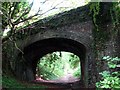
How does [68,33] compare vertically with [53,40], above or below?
above

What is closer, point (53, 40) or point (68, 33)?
point (68, 33)

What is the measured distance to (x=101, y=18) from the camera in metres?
9.61

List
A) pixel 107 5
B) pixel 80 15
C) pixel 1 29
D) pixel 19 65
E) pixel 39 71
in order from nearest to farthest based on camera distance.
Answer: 1. pixel 1 29
2. pixel 107 5
3. pixel 80 15
4. pixel 19 65
5. pixel 39 71

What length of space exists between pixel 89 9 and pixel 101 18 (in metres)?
0.66

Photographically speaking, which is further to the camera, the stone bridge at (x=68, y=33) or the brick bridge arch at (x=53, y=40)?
the brick bridge arch at (x=53, y=40)

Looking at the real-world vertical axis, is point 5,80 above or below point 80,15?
below

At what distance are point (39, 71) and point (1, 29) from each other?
10.7m

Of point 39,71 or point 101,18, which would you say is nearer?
point 101,18

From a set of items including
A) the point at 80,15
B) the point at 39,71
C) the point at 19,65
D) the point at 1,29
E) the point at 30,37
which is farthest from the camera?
the point at 39,71

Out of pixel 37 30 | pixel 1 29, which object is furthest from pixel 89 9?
pixel 1 29

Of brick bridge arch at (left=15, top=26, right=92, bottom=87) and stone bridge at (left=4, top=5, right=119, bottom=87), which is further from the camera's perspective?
brick bridge arch at (left=15, top=26, right=92, bottom=87)

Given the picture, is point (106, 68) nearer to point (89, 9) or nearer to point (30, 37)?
point (89, 9)

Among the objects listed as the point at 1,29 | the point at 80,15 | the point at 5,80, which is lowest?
the point at 5,80

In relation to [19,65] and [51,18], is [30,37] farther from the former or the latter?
[19,65]
